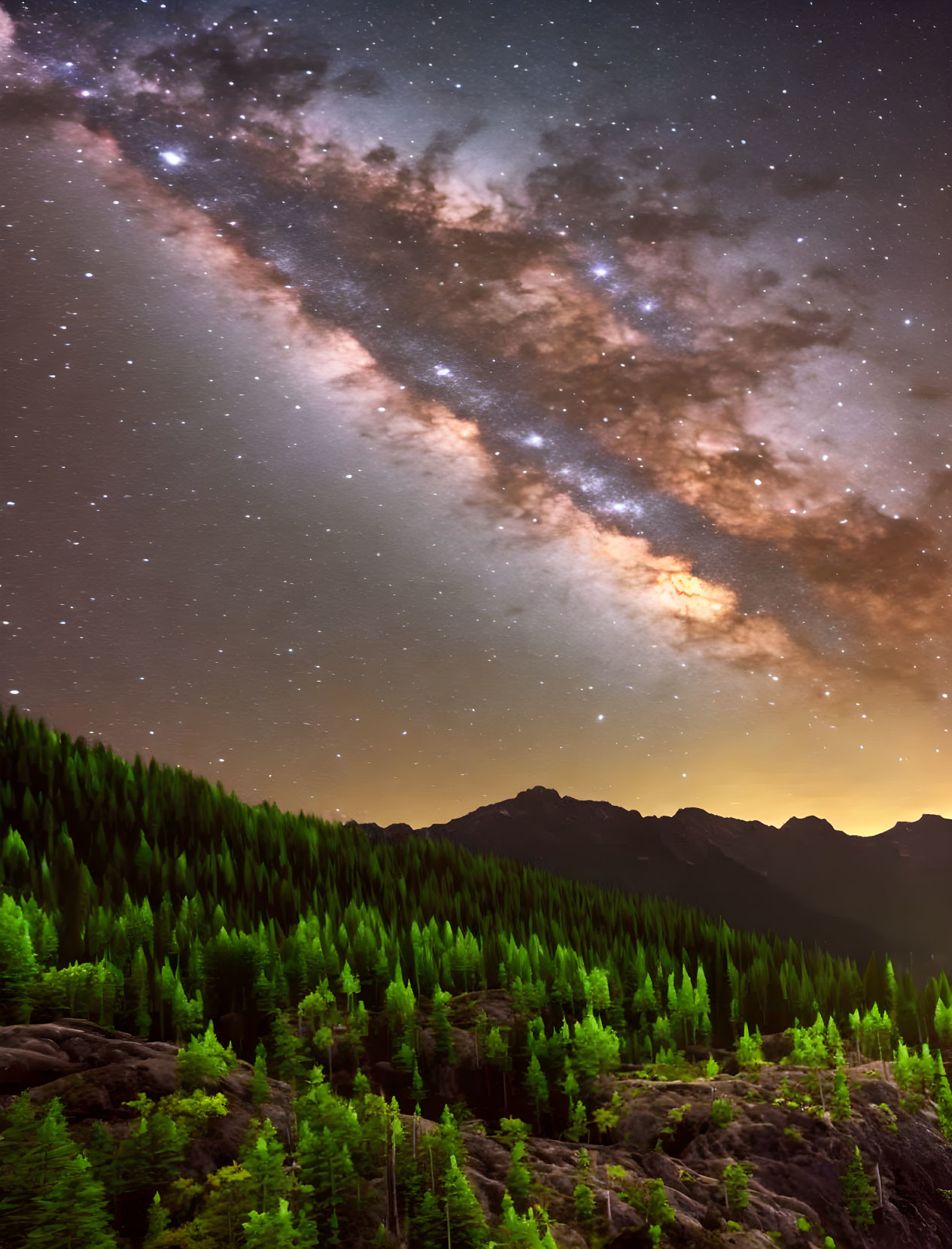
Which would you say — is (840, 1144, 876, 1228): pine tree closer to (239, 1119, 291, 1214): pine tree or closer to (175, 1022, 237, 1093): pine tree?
(239, 1119, 291, 1214): pine tree

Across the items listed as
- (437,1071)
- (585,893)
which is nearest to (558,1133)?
(437,1071)

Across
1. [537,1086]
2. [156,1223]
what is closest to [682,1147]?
[537,1086]

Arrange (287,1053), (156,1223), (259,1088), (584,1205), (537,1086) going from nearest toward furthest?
1. (156,1223)
2. (584,1205)
3. (259,1088)
4. (287,1053)
5. (537,1086)

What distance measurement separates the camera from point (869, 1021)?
303 ft

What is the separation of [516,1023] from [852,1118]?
29555mm

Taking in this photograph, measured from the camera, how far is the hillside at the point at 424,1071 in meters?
37.6

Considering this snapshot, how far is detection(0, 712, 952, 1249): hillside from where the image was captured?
123ft

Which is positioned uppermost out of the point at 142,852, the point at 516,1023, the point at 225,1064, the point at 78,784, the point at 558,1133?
the point at 78,784

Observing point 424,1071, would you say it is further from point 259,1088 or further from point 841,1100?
point 841,1100

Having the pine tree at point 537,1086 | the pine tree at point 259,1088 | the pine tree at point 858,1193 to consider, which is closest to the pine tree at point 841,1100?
the pine tree at point 858,1193

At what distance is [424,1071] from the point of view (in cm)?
7069

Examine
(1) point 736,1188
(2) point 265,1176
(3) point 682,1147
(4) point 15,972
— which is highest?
(4) point 15,972

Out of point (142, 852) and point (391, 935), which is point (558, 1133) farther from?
point (142, 852)

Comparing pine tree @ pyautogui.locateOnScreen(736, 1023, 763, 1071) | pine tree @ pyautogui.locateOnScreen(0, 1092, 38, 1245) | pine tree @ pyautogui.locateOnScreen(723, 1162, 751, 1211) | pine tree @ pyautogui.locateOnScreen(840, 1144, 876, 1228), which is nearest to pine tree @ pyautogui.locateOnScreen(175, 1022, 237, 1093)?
pine tree @ pyautogui.locateOnScreen(0, 1092, 38, 1245)
